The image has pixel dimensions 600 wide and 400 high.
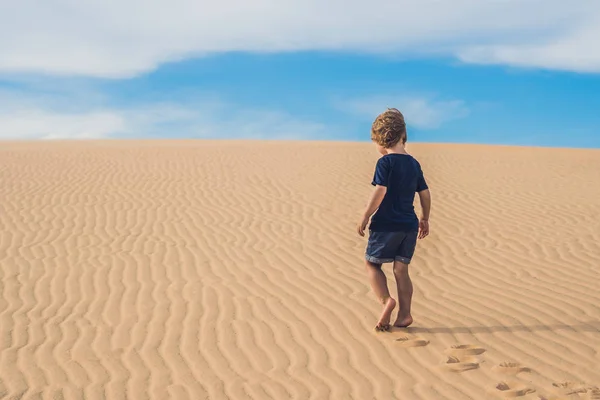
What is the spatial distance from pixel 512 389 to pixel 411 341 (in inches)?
38.2

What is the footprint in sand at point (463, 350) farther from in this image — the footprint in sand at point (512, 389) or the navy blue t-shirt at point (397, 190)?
the navy blue t-shirt at point (397, 190)

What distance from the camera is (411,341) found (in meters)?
5.04

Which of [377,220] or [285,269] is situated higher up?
[377,220]

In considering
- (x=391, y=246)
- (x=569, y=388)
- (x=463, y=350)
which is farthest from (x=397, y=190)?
(x=569, y=388)

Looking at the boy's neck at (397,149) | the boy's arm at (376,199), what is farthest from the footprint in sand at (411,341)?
the boy's neck at (397,149)

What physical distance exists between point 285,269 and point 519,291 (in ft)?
8.43

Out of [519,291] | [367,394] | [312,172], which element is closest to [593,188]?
[312,172]

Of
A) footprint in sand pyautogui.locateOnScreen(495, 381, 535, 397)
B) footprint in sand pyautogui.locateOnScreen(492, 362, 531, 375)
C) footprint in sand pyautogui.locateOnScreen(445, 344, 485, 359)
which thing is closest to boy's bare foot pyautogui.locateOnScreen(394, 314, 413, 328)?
footprint in sand pyautogui.locateOnScreen(445, 344, 485, 359)

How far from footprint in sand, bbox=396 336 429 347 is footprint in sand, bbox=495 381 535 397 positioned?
82 cm

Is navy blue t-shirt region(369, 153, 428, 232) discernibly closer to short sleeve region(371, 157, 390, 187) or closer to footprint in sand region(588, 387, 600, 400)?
short sleeve region(371, 157, 390, 187)

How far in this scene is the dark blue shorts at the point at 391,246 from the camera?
16.4ft

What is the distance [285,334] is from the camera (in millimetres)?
5336

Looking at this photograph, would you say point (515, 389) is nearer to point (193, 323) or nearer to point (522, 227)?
point (193, 323)

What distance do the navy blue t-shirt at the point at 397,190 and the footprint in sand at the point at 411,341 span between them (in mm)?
868
